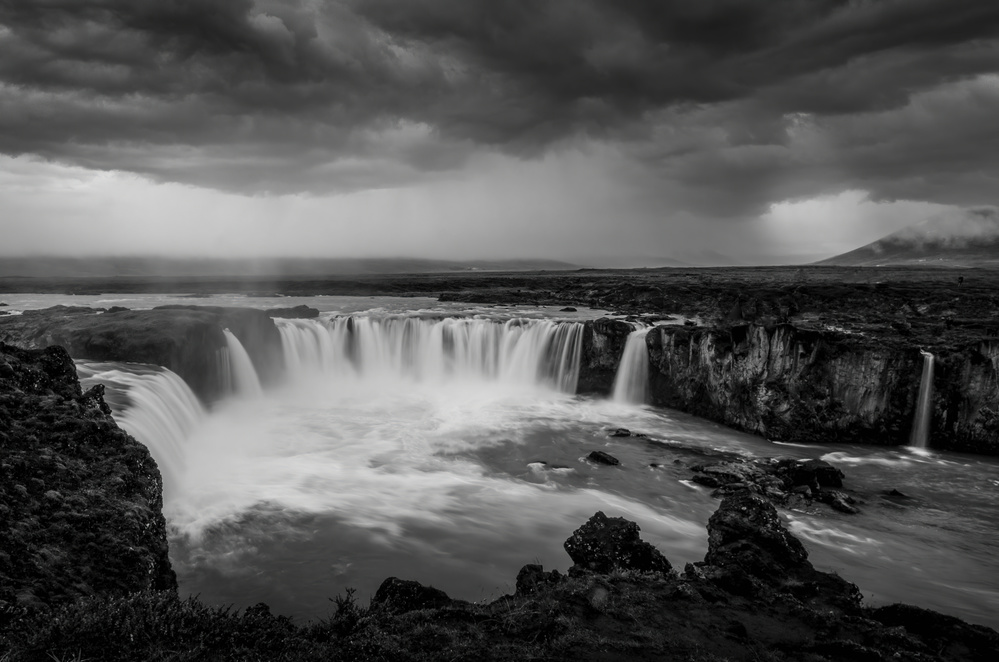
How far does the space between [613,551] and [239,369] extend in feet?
79.5

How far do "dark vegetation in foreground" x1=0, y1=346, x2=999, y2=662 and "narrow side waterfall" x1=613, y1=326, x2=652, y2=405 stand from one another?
20.1 m

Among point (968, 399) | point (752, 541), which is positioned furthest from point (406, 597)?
point (968, 399)

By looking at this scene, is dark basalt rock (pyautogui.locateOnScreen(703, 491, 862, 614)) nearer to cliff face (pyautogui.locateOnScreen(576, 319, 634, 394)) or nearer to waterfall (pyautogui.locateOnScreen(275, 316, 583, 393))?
cliff face (pyautogui.locateOnScreen(576, 319, 634, 394))

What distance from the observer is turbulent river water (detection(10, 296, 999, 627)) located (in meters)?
11.9

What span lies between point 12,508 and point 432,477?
12.4 m

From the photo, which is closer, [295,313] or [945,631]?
[945,631]

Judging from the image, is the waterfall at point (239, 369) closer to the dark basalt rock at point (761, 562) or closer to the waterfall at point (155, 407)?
the waterfall at point (155, 407)

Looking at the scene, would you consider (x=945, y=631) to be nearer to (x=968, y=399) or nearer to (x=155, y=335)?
(x=968, y=399)

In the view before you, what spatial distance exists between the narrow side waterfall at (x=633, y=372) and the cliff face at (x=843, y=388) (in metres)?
4.48

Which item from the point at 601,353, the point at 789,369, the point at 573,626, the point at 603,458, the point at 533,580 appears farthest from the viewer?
the point at 601,353

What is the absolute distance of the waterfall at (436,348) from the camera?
33.0 m

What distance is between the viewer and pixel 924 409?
74.4 feet

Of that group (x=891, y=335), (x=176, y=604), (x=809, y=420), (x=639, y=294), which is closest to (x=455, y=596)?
(x=176, y=604)

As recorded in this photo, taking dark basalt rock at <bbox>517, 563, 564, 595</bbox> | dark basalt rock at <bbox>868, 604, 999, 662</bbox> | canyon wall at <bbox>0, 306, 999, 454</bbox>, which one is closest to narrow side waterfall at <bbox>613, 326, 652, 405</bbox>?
canyon wall at <bbox>0, 306, 999, 454</bbox>
